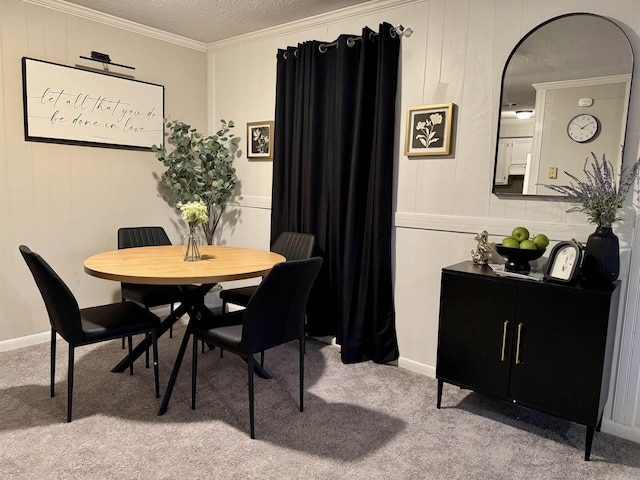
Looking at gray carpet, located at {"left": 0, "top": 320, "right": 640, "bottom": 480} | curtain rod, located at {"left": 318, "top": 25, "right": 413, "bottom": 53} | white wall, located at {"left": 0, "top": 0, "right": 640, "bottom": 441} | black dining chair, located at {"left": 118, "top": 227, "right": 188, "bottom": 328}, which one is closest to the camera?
gray carpet, located at {"left": 0, "top": 320, "right": 640, "bottom": 480}

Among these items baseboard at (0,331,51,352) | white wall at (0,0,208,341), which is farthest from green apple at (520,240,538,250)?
baseboard at (0,331,51,352)

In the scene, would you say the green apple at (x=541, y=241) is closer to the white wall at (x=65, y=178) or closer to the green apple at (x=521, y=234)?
the green apple at (x=521, y=234)

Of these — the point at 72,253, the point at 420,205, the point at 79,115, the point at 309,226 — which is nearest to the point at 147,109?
the point at 79,115

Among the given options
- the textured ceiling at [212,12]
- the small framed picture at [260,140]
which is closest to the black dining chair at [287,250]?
the small framed picture at [260,140]

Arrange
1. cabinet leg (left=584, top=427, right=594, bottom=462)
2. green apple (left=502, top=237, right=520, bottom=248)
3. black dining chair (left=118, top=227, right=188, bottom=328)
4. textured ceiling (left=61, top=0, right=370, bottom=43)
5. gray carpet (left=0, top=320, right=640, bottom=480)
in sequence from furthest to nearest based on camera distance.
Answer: textured ceiling (left=61, top=0, right=370, bottom=43)
black dining chair (left=118, top=227, right=188, bottom=328)
green apple (left=502, top=237, right=520, bottom=248)
cabinet leg (left=584, top=427, right=594, bottom=462)
gray carpet (left=0, top=320, right=640, bottom=480)

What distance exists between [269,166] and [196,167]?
0.62m

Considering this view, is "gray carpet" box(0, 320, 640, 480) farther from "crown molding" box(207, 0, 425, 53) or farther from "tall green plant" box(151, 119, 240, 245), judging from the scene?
"crown molding" box(207, 0, 425, 53)

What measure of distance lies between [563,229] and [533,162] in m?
0.41

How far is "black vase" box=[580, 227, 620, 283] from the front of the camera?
2.12 m

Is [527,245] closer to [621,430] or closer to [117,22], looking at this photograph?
[621,430]

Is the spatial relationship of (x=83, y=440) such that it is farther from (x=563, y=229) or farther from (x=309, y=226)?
(x=563, y=229)

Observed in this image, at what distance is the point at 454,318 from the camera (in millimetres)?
2434

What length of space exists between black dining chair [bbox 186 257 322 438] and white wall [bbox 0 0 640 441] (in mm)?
1022

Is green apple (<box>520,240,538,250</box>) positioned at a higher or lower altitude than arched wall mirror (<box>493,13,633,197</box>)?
lower
